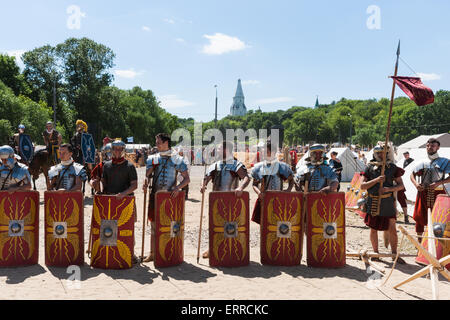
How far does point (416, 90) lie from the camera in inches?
244

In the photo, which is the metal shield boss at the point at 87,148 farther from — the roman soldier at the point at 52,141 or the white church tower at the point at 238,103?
the white church tower at the point at 238,103

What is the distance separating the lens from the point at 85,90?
4384 centimetres

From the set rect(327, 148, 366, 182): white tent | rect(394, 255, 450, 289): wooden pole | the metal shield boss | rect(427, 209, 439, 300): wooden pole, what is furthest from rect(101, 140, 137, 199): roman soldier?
rect(327, 148, 366, 182): white tent

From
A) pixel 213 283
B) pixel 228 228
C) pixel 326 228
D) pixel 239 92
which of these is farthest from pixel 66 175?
pixel 239 92

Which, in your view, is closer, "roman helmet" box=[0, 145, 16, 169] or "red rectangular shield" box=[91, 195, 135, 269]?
"red rectangular shield" box=[91, 195, 135, 269]

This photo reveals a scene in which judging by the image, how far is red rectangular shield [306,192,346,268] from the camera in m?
5.91

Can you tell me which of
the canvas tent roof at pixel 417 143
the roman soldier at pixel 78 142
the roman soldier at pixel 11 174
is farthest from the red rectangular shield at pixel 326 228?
the canvas tent roof at pixel 417 143

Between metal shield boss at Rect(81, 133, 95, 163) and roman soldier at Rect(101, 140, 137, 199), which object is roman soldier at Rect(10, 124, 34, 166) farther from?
roman soldier at Rect(101, 140, 137, 199)

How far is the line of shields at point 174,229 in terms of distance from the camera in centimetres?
569

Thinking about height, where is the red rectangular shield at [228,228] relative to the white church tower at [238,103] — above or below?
below

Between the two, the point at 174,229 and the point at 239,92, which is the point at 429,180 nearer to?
the point at 174,229

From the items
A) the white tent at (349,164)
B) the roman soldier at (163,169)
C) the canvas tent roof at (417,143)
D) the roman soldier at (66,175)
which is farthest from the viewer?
the canvas tent roof at (417,143)

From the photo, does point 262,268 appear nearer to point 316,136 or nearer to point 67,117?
point 67,117
